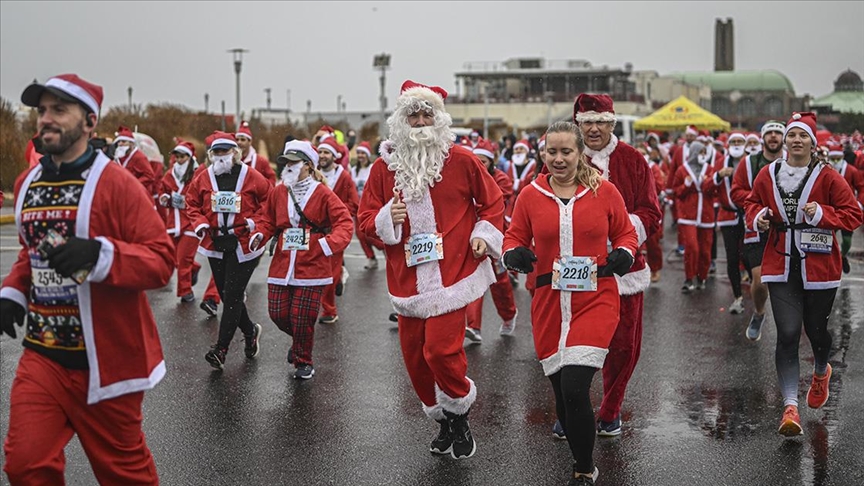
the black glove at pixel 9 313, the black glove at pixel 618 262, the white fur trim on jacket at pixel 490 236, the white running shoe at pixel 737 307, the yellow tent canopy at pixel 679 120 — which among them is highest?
the yellow tent canopy at pixel 679 120

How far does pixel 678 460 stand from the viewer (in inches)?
255

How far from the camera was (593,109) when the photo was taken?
273 inches

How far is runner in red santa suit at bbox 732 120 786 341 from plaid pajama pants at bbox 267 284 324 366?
10.9 ft

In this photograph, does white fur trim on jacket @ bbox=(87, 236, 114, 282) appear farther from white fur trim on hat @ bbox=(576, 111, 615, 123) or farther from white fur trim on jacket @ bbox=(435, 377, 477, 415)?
white fur trim on hat @ bbox=(576, 111, 615, 123)

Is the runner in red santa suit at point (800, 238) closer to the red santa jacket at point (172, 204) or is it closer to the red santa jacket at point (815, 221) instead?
the red santa jacket at point (815, 221)

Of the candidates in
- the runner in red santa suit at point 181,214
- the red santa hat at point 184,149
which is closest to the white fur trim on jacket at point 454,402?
the runner in red santa suit at point 181,214

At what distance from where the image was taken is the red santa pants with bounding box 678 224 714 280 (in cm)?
1374

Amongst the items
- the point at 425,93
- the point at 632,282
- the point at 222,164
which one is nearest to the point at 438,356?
the point at 632,282

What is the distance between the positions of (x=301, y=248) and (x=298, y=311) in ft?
1.63

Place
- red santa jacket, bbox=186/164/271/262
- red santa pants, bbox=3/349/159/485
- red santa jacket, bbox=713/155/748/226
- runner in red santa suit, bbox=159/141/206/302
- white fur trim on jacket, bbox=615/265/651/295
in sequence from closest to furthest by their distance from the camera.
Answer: red santa pants, bbox=3/349/159/485
white fur trim on jacket, bbox=615/265/651/295
red santa jacket, bbox=186/164/271/262
red santa jacket, bbox=713/155/748/226
runner in red santa suit, bbox=159/141/206/302

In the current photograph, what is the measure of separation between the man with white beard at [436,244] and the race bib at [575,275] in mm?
614

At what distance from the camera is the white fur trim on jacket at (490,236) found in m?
6.38

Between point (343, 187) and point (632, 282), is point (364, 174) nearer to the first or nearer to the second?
point (343, 187)

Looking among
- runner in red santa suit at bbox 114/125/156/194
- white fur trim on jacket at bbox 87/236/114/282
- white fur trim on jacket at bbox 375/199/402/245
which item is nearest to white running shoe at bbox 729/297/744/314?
white fur trim on jacket at bbox 375/199/402/245
